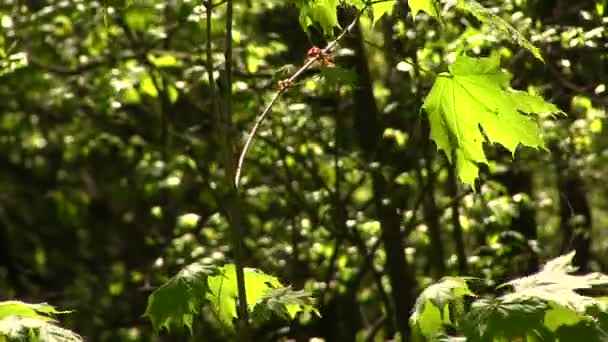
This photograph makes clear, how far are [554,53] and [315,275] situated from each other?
243 centimetres

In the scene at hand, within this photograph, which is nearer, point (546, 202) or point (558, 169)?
point (546, 202)

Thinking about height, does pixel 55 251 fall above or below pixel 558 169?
above

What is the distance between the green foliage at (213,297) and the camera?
3162mm

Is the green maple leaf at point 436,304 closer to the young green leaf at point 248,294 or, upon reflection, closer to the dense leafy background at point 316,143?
the young green leaf at point 248,294

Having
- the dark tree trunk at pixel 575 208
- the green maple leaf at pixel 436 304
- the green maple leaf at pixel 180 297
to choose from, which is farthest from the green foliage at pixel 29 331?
the dark tree trunk at pixel 575 208

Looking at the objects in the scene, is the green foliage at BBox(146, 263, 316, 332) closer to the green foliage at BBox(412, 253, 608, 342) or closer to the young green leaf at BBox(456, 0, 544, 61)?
the green foliage at BBox(412, 253, 608, 342)

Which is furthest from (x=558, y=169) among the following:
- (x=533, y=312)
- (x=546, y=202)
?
(x=533, y=312)

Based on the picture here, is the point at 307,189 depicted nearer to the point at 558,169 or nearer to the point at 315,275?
the point at 315,275

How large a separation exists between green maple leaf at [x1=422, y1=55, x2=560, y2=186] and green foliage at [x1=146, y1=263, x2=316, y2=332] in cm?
71

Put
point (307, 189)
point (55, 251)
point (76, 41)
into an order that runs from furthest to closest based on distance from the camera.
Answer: point (55, 251) → point (76, 41) → point (307, 189)

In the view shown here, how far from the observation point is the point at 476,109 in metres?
3.26

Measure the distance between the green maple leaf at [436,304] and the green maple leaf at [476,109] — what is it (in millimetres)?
530

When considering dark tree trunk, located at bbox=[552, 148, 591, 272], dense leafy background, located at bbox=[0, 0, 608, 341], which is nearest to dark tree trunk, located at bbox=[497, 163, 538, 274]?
dense leafy background, located at bbox=[0, 0, 608, 341]

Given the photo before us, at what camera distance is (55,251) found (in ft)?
36.1
